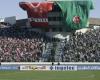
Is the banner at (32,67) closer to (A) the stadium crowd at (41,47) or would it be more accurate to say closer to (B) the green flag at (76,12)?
(A) the stadium crowd at (41,47)

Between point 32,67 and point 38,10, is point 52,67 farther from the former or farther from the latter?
point 38,10

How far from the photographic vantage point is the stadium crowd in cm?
8125

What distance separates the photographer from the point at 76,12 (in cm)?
9719

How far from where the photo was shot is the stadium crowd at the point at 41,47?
267 ft

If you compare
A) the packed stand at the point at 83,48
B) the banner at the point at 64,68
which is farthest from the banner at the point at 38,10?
the banner at the point at 64,68

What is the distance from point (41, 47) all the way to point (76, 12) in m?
14.6

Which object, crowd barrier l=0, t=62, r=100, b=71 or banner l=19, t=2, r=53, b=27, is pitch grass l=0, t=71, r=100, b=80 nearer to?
crowd barrier l=0, t=62, r=100, b=71

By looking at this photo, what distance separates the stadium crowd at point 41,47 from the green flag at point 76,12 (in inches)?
94.3

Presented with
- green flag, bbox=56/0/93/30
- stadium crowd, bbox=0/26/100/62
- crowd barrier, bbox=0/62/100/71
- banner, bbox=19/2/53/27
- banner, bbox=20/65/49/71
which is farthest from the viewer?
green flag, bbox=56/0/93/30

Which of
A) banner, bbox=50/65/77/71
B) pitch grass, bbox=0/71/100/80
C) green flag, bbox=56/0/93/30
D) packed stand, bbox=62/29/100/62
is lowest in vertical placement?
pitch grass, bbox=0/71/100/80

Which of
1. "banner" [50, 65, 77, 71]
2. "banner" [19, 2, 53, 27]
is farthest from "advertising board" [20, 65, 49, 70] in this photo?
"banner" [19, 2, 53, 27]

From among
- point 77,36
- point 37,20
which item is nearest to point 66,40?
point 77,36

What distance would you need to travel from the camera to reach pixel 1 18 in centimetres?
13262

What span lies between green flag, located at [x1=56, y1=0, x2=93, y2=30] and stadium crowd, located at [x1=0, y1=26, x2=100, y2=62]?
240 cm
